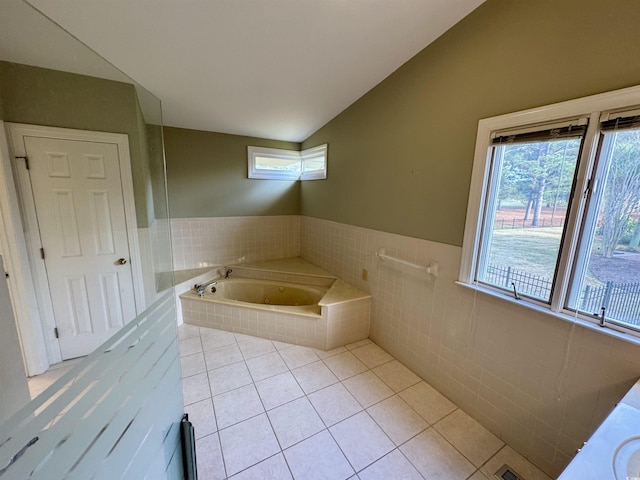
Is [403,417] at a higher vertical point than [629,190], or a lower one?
lower

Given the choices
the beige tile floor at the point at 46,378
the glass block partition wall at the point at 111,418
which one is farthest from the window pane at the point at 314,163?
the beige tile floor at the point at 46,378

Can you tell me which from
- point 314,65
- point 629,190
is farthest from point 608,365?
point 314,65

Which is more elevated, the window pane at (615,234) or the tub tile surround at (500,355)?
the window pane at (615,234)

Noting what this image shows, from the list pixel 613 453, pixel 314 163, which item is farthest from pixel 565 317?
pixel 314 163

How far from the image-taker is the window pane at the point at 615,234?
3.54 ft

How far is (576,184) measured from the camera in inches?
48.1

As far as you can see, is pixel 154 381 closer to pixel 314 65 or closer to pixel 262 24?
pixel 262 24

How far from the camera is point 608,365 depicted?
1.13 metres

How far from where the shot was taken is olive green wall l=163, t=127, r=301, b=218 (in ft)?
10.8

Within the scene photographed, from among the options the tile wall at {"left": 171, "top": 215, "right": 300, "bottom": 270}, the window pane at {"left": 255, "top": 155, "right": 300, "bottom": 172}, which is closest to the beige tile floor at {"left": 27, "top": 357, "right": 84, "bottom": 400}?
the tile wall at {"left": 171, "top": 215, "right": 300, "bottom": 270}

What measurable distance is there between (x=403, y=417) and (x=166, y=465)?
57.4 inches

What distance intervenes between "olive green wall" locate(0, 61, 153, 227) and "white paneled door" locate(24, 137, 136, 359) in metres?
0.11

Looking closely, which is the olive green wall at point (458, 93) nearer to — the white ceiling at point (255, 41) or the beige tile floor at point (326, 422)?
the white ceiling at point (255, 41)

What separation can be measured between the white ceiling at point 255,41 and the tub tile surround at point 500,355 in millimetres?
1507
